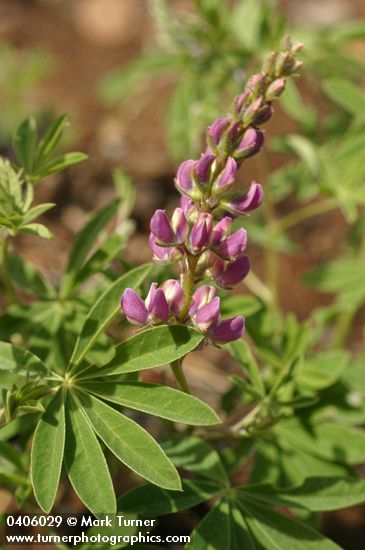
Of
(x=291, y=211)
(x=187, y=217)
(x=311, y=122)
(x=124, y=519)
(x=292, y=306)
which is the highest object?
(x=291, y=211)

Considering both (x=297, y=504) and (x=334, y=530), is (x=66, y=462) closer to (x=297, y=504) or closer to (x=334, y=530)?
(x=297, y=504)

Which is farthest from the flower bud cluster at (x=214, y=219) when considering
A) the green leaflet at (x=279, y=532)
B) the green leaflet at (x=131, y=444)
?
the green leaflet at (x=279, y=532)

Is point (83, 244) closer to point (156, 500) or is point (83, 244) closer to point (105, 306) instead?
point (105, 306)

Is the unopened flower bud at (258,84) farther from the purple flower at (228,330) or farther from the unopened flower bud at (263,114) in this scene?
the purple flower at (228,330)

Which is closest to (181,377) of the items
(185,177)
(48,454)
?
(48,454)

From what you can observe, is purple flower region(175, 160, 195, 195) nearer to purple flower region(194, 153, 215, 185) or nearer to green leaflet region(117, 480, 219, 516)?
purple flower region(194, 153, 215, 185)

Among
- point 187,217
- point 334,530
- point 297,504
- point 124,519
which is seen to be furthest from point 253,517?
point 334,530
